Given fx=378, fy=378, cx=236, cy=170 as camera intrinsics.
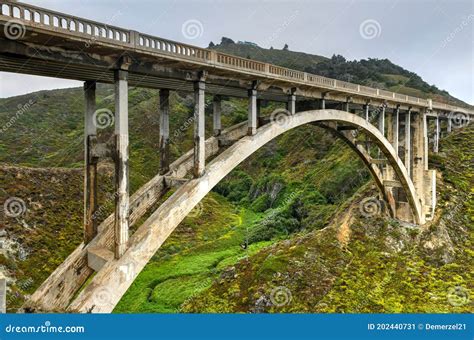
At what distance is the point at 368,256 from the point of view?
22.9m

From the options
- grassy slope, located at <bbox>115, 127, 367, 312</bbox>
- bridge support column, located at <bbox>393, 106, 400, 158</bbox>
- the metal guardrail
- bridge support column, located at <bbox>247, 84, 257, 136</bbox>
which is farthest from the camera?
bridge support column, located at <bbox>393, 106, 400, 158</bbox>

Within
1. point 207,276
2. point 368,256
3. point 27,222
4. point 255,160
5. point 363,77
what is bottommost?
point 207,276

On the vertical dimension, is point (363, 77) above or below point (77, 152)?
above

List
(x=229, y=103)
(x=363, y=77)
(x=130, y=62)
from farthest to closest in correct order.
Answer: (x=363, y=77)
(x=229, y=103)
(x=130, y=62)

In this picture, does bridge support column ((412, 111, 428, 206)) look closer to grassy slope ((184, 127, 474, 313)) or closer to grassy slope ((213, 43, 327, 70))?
grassy slope ((184, 127, 474, 313))

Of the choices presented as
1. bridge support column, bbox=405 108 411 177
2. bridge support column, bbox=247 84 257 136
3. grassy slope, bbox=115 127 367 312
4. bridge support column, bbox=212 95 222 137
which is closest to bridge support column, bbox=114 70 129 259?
bridge support column, bbox=212 95 222 137

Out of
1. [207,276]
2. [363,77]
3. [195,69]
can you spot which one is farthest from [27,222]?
[363,77]

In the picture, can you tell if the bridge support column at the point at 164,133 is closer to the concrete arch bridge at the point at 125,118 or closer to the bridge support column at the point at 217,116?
the concrete arch bridge at the point at 125,118

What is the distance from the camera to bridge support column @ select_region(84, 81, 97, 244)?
1023 centimetres

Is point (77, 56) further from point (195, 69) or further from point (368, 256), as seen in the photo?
point (368, 256)

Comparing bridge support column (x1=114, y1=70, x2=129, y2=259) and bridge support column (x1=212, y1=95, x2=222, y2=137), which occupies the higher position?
bridge support column (x1=212, y1=95, x2=222, y2=137)

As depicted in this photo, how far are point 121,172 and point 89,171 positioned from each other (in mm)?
1504

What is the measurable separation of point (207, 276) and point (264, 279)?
644cm

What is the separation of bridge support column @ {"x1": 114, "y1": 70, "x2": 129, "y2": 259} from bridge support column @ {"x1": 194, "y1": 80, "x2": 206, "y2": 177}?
8.82 feet
